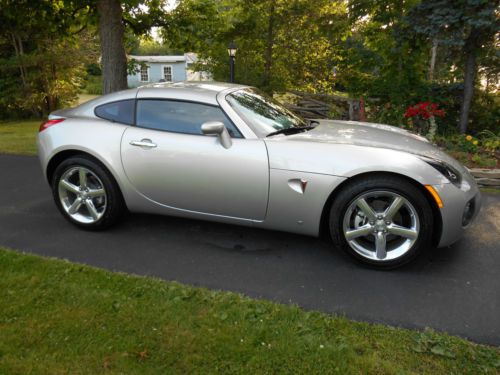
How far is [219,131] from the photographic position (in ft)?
10.7

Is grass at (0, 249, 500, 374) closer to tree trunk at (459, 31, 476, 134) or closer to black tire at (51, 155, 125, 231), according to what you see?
black tire at (51, 155, 125, 231)

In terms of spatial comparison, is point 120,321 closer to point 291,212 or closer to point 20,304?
point 20,304

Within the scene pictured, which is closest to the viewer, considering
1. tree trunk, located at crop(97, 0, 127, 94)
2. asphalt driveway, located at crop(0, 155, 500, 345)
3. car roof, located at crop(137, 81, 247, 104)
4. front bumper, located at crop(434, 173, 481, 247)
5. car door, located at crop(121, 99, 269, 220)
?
asphalt driveway, located at crop(0, 155, 500, 345)

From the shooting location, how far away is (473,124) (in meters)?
7.93

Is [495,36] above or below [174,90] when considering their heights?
above

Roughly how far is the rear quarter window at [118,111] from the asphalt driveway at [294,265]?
108 centimetres

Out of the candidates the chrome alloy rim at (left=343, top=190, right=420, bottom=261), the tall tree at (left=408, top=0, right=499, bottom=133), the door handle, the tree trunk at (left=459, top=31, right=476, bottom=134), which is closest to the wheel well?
the chrome alloy rim at (left=343, top=190, right=420, bottom=261)

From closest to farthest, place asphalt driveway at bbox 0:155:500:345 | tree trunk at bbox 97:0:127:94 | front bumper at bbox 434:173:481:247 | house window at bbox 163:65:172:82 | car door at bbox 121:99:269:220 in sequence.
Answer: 1. asphalt driveway at bbox 0:155:500:345
2. front bumper at bbox 434:173:481:247
3. car door at bbox 121:99:269:220
4. tree trunk at bbox 97:0:127:94
5. house window at bbox 163:65:172:82

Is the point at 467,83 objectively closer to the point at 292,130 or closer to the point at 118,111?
the point at 292,130

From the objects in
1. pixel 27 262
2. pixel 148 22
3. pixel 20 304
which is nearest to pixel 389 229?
pixel 20 304

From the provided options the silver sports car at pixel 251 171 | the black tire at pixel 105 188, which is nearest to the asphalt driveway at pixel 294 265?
the black tire at pixel 105 188

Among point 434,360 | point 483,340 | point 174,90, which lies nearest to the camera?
point 434,360

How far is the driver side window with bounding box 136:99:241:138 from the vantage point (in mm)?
3500

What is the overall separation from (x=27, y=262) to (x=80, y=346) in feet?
4.29
